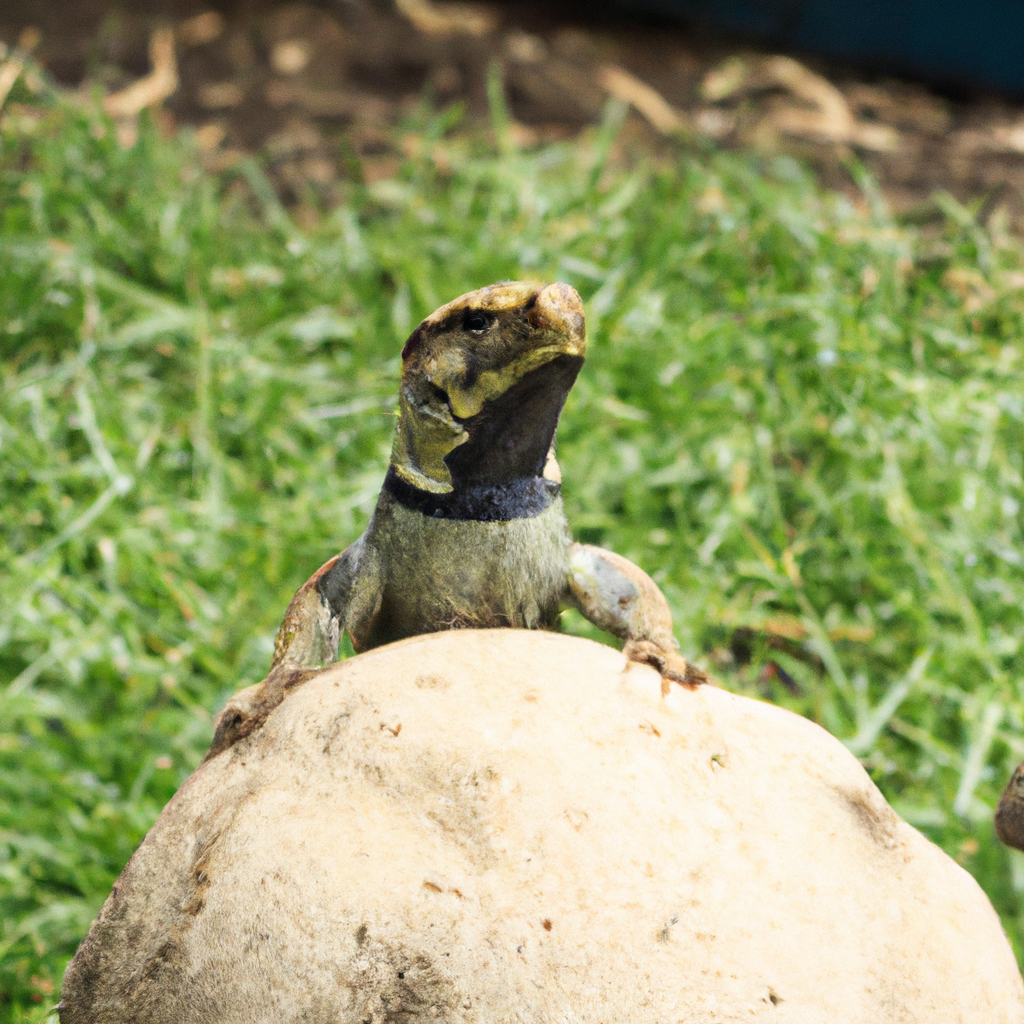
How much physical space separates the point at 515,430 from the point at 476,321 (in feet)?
0.57

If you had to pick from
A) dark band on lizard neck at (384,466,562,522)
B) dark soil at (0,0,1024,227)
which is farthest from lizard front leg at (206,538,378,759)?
dark soil at (0,0,1024,227)

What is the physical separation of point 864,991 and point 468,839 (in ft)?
1.80

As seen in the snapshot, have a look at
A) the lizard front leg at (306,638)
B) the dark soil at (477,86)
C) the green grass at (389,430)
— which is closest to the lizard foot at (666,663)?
the lizard front leg at (306,638)

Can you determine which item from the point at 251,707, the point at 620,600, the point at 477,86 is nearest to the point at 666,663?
the point at 620,600

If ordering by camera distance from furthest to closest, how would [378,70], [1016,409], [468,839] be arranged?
[378,70], [1016,409], [468,839]

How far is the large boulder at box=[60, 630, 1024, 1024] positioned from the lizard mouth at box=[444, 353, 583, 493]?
26 centimetres

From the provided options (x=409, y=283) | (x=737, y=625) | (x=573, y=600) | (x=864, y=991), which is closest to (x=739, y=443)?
(x=737, y=625)

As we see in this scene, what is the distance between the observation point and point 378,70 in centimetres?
620

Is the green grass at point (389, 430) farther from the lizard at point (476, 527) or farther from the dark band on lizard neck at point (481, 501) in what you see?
the dark band on lizard neck at point (481, 501)

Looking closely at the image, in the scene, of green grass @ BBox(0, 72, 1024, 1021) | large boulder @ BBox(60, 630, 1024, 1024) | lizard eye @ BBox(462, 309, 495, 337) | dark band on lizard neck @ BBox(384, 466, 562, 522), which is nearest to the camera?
large boulder @ BBox(60, 630, 1024, 1024)

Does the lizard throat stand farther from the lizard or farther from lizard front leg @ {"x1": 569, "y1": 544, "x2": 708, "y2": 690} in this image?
lizard front leg @ {"x1": 569, "y1": 544, "x2": 708, "y2": 690}

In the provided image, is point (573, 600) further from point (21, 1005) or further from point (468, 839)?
point (21, 1005)

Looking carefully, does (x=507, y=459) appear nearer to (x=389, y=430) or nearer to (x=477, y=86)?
(x=389, y=430)

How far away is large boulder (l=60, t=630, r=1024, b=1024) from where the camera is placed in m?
1.43
